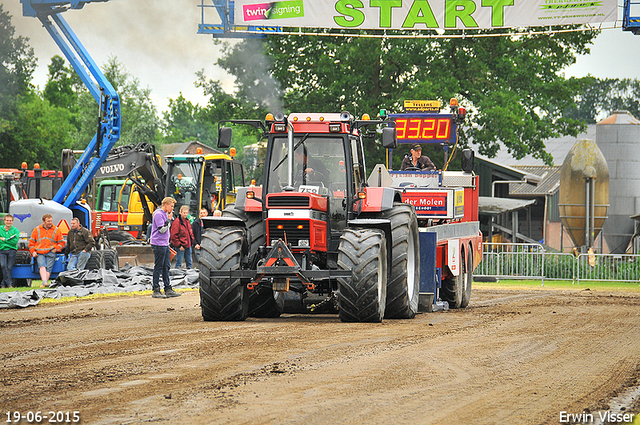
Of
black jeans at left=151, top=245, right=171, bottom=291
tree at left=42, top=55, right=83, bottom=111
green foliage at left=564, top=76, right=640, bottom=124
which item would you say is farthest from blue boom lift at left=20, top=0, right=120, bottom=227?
green foliage at left=564, top=76, right=640, bottom=124

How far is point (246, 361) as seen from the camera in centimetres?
802

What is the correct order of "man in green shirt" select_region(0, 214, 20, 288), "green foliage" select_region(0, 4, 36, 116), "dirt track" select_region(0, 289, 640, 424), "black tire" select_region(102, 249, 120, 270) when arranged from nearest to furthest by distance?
1. "dirt track" select_region(0, 289, 640, 424)
2. "man in green shirt" select_region(0, 214, 20, 288)
3. "black tire" select_region(102, 249, 120, 270)
4. "green foliage" select_region(0, 4, 36, 116)

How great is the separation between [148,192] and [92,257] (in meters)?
5.43

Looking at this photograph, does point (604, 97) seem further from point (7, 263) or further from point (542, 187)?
point (7, 263)

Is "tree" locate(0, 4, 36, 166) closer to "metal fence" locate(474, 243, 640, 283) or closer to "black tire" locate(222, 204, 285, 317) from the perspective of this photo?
"metal fence" locate(474, 243, 640, 283)

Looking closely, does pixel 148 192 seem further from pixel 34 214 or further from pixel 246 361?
pixel 246 361

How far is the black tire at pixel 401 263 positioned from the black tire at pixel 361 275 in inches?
21.6

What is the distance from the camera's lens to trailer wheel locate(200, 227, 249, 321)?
1117 cm

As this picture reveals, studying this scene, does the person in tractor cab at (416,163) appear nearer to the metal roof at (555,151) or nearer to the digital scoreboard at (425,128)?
the digital scoreboard at (425,128)

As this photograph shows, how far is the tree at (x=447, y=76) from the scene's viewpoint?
33250 mm

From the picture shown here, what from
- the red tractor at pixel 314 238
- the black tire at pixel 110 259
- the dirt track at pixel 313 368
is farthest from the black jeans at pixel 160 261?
the red tractor at pixel 314 238

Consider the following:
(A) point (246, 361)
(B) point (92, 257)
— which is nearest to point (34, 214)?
(B) point (92, 257)

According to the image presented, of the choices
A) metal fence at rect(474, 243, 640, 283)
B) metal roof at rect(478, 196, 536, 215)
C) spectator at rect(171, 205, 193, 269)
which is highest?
metal roof at rect(478, 196, 536, 215)

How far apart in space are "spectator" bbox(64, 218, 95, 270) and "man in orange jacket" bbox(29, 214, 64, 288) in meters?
0.29
